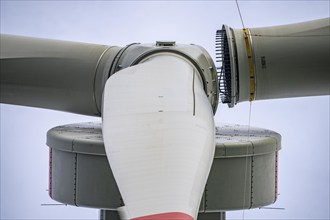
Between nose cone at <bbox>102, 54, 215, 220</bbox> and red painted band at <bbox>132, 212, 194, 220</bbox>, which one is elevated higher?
nose cone at <bbox>102, 54, 215, 220</bbox>

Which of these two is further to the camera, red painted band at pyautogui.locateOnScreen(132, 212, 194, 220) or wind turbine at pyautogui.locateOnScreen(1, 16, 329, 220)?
wind turbine at pyautogui.locateOnScreen(1, 16, 329, 220)

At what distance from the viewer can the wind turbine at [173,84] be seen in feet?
43.1

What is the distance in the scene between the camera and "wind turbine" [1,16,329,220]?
1314 centimetres

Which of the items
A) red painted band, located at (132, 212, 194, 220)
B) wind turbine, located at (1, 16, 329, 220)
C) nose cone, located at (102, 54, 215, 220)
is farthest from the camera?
wind turbine, located at (1, 16, 329, 220)

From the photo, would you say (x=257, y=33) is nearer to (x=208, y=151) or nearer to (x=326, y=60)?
(x=326, y=60)

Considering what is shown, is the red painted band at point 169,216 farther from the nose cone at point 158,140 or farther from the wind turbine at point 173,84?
the wind turbine at point 173,84

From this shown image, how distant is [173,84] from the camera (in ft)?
43.3

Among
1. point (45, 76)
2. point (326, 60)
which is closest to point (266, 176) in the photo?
point (326, 60)

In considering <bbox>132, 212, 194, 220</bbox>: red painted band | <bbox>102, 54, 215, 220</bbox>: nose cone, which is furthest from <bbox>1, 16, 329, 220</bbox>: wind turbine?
<bbox>132, 212, 194, 220</bbox>: red painted band

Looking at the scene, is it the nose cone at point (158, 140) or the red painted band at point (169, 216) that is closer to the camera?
the red painted band at point (169, 216)

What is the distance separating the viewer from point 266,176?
56.1 ft

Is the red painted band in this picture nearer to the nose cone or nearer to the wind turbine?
the nose cone

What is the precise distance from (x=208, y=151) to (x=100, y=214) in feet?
21.9

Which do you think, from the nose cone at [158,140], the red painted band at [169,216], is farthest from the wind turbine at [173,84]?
the red painted band at [169,216]
